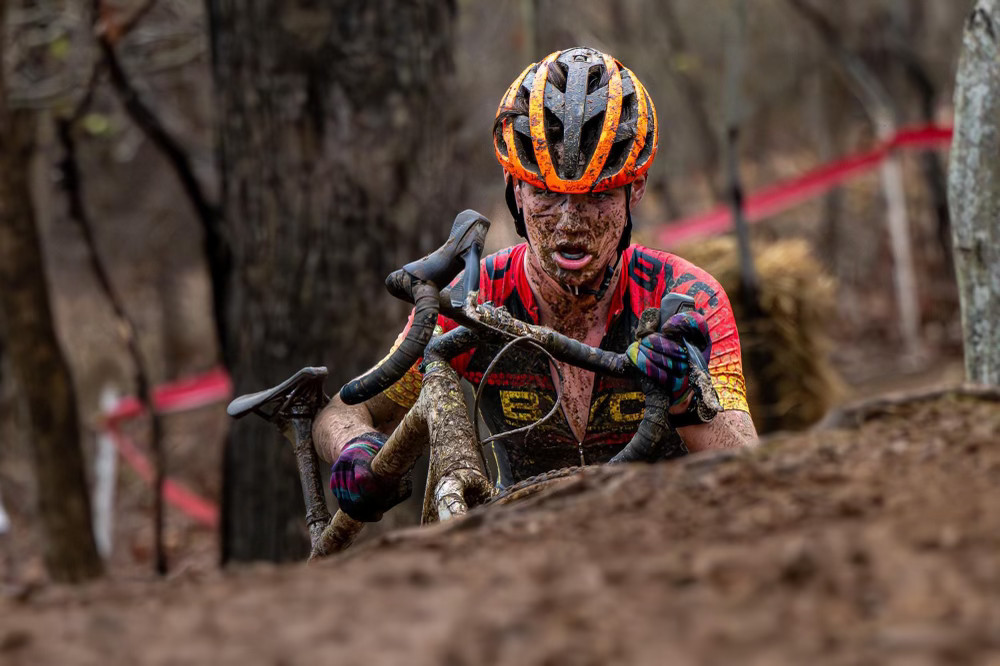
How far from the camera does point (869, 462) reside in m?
2.61

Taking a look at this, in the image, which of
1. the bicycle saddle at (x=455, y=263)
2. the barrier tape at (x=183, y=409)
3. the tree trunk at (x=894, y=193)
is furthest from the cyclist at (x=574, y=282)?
the tree trunk at (x=894, y=193)

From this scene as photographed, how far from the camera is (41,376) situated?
7.77 metres

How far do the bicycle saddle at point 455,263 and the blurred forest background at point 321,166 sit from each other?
2.47 metres

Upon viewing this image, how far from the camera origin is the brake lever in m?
3.54

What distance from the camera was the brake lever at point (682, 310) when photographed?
3543mm

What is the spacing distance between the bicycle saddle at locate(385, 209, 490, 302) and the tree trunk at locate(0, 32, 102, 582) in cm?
464

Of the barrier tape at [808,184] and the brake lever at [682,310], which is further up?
the barrier tape at [808,184]

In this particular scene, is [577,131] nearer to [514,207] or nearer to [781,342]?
[514,207]

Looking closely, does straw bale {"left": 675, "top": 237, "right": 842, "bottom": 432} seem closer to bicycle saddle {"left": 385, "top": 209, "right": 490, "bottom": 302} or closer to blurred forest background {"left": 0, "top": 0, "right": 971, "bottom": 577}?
blurred forest background {"left": 0, "top": 0, "right": 971, "bottom": 577}

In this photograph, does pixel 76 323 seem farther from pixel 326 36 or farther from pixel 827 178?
pixel 326 36

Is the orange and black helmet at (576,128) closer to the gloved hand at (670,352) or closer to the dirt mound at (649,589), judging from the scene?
the gloved hand at (670,352)

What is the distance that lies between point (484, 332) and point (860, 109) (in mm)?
19752

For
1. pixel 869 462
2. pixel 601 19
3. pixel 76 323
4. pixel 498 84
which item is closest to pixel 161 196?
pixel 76 323

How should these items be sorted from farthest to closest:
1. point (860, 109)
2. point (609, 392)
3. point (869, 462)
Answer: point (860, 109), point (609, 392), point (869, 462)
